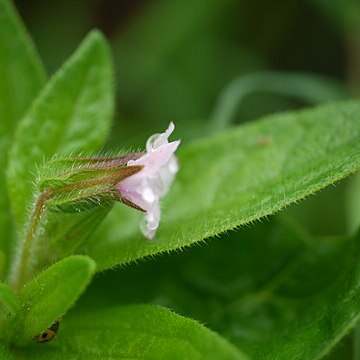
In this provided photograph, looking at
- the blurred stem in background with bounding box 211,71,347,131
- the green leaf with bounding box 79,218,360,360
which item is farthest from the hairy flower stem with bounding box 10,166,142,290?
the blurred stem in background with bounding box 211,71,347,131

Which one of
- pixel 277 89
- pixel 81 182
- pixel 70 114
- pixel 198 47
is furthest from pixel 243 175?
pixel 198 47

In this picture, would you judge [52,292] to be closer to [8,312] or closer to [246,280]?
[8,312]

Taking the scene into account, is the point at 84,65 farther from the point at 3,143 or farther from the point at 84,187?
the point at 84,187

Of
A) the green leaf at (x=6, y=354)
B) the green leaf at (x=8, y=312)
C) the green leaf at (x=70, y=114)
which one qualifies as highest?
the green leaf at (x=70, y=114)

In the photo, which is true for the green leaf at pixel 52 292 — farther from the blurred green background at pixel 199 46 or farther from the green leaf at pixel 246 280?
the blurred green background at pixel 199 46

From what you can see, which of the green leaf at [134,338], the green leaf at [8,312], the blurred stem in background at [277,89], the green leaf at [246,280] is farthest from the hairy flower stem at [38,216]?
the blurred stem in background at [277,89]

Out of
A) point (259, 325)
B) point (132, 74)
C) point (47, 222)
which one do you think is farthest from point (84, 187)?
point (132, 74)
